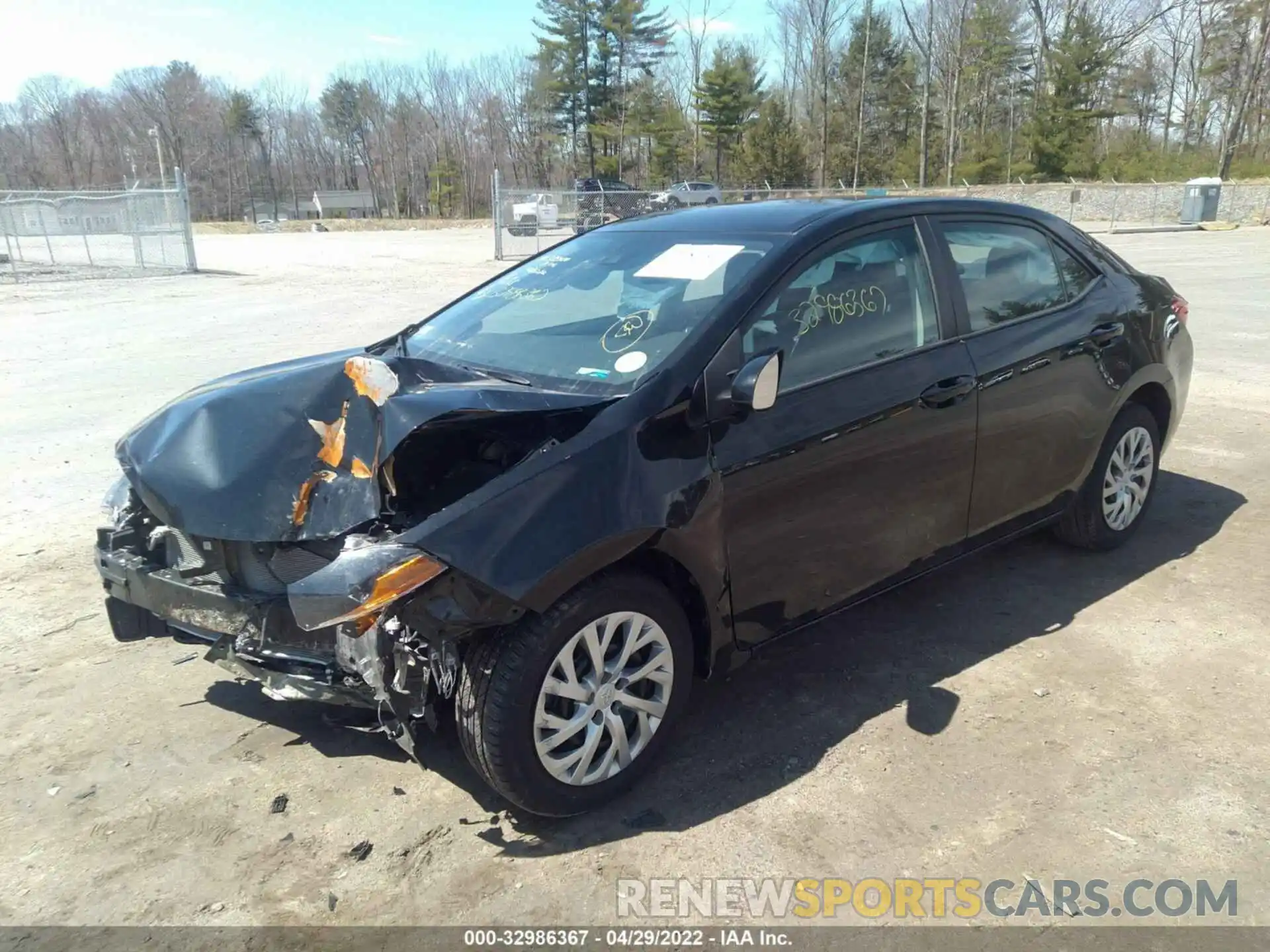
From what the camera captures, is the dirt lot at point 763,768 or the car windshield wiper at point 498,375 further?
the car windshield wiper at point 498,375

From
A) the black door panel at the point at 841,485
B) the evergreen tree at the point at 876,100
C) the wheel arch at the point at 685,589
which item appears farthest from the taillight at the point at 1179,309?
the evergreen tree at the point at 876,100

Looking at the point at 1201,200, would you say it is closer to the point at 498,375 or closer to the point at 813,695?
the point at 813,695

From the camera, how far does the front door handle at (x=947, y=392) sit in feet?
11.7

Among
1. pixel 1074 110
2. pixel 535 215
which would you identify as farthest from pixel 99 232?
pixel 1074 110

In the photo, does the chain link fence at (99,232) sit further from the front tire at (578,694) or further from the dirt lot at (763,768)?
the front tire at (578,694)

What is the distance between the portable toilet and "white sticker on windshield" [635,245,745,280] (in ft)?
121

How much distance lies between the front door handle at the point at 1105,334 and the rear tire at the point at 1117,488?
1.29ft

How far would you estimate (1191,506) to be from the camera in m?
5.52

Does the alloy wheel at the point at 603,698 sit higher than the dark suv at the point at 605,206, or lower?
lower

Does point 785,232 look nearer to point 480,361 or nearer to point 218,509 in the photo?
point 480,361

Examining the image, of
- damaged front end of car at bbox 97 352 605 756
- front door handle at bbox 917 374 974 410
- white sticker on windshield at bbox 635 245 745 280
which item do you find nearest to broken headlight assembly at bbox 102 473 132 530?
damaged front end of car at bbox 97 352 605 756

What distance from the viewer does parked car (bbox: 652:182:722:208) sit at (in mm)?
32844

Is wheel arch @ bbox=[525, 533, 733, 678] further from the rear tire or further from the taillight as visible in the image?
the taillight

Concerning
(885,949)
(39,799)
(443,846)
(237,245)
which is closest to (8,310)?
(39,799)
